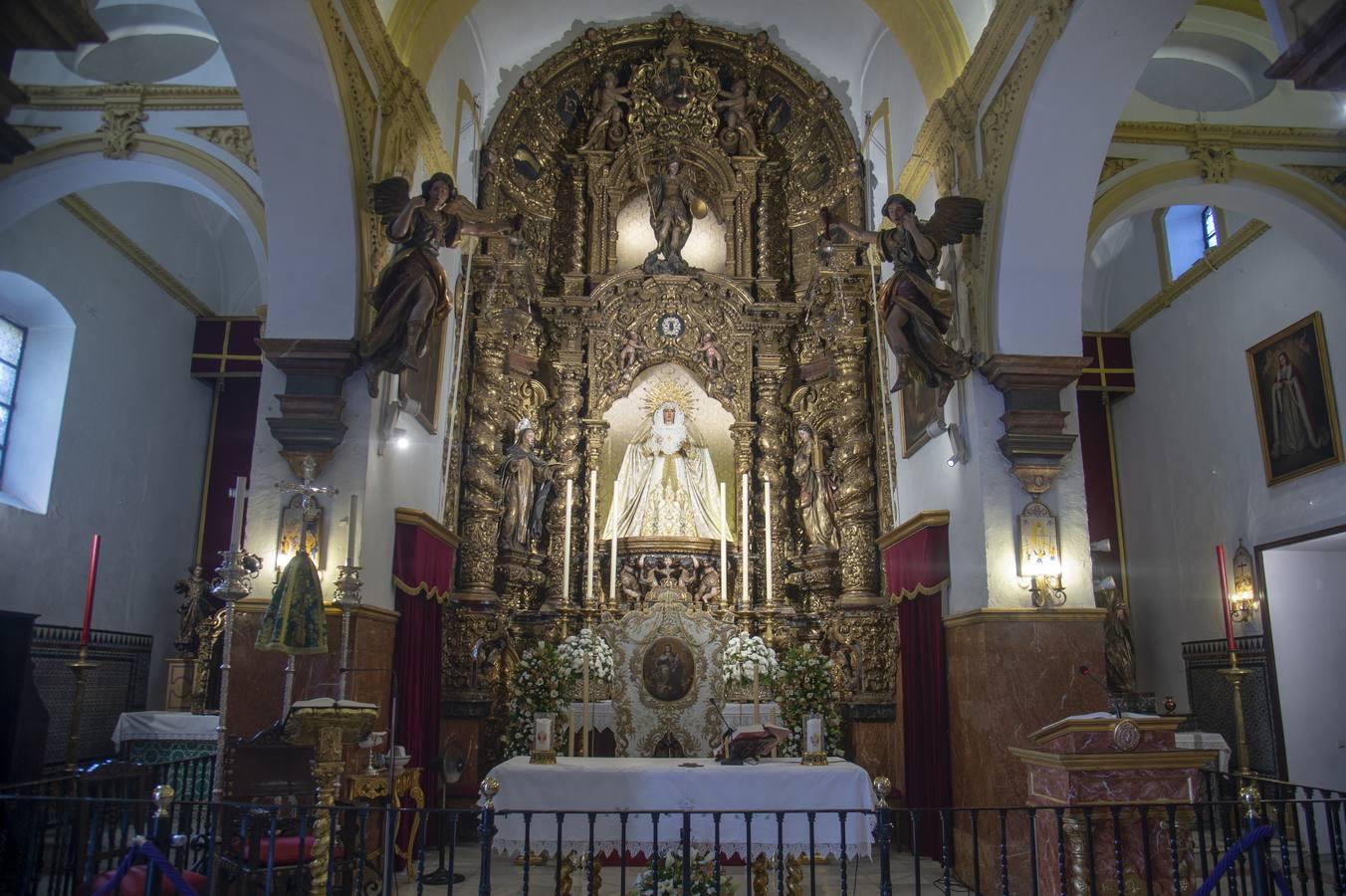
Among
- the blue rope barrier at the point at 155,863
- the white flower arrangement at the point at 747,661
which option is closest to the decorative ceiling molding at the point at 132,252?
the white flower arrangement at the point at 747,661

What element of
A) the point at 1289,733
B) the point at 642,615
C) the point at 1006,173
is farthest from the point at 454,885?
the point at 1289,733

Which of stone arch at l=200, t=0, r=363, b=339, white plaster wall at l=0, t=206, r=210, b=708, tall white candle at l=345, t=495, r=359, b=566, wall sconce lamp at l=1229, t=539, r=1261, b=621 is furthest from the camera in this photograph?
wall sconce lamp at l=1229, t=539, r=1261, b=621

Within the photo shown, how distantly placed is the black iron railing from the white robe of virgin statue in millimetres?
3973

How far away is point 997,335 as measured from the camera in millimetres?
8453

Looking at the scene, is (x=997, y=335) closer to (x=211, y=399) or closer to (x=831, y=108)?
A: (x=831, y=108)

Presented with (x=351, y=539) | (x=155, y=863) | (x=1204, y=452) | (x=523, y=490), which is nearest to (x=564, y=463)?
(x=523, y=490)

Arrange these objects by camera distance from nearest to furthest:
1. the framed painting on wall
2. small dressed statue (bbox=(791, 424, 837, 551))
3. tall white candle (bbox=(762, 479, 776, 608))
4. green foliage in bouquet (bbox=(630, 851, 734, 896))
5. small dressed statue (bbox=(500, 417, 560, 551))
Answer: green foliage in bouquet (bbox=(630, 851, 734, 896))
the framed painting on wall
small dressed statue (bbox=(500, 417, 560, 551))
tall white candle (bbox=(762, 479, 776, 608))
small dressed statue (bbox=(791, 424, 837, 551))

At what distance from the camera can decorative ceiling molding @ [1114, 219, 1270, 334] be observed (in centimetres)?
1120

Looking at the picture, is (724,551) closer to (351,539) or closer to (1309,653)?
(351,539)

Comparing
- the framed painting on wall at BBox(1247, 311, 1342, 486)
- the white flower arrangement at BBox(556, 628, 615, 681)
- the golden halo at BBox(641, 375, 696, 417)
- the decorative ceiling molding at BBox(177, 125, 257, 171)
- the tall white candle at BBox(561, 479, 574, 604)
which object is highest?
the decorative ceiling molding at BBox(177, 125, 257, 171)

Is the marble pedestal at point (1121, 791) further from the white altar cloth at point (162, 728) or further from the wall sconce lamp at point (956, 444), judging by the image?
the white altar cloth at point (162, 728)

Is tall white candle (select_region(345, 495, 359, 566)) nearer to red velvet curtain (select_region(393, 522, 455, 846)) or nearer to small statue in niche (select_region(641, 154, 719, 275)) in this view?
red velvet curtain (select_region(393, 522, 455, 846))

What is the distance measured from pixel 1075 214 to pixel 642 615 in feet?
19.3

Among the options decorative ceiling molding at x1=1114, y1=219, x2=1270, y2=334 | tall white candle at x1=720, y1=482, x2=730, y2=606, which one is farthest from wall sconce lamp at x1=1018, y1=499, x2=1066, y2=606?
decorative ceiling molding at x1=1114, y1=219, x2=1270, y2=334
